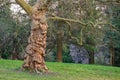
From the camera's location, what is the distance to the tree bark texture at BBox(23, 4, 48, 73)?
42.2 feet

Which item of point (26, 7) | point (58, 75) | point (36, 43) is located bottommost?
point (58, 75)

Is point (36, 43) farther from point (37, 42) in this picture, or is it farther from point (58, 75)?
point (58, 75)

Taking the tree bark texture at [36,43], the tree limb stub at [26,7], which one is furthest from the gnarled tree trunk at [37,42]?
the tree limb stub at [26,7]

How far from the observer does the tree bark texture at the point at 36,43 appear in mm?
12867

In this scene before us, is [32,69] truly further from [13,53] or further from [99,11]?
[13,53]

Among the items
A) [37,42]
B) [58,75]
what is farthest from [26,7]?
[58,75]

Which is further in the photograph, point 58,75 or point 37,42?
point 37,42

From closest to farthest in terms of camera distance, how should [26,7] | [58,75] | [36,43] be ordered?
[58,75], [36,43], [26,7]

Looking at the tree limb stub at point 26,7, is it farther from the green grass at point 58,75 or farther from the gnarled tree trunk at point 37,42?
the green grass at point 58,75

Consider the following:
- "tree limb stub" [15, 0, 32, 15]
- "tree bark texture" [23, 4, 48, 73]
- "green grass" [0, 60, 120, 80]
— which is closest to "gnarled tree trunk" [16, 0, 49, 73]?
"tree bark texture" [23, 4, 48, 73]

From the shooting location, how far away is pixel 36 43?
12.9m

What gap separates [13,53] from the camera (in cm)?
3316

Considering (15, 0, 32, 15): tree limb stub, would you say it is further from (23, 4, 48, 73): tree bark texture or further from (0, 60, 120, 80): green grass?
(0, 60, 120, 80): green grass

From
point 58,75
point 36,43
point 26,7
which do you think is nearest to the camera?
point 58,75
